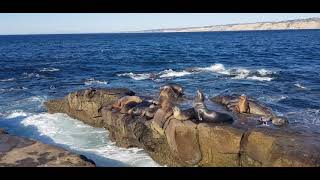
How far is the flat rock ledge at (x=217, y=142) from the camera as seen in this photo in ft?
30.6

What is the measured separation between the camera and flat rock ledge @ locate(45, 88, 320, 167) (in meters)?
9.34

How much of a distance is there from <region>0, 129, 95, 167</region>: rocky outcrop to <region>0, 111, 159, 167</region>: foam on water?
95.3 inches

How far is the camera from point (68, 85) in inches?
1137

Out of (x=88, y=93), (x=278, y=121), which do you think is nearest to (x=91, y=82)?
(x=88, y=93)

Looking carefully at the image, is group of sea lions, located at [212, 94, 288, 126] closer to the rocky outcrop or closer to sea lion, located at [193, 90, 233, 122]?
sea lion, located at [193, 90, 233, 122]

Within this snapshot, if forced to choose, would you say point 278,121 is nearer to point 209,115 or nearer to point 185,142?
point 209,115

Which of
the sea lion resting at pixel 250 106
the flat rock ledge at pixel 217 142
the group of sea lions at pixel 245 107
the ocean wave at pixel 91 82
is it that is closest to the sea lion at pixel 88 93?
the flat rock ledge at pixel 217 142

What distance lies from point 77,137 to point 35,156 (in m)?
5.76

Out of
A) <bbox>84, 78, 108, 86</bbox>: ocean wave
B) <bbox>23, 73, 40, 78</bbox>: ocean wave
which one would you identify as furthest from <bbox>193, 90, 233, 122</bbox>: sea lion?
<bbox>23, 73, 40, 78</bbox>: ocean wave

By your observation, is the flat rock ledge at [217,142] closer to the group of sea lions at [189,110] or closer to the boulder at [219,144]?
the boulder at [219,144]
